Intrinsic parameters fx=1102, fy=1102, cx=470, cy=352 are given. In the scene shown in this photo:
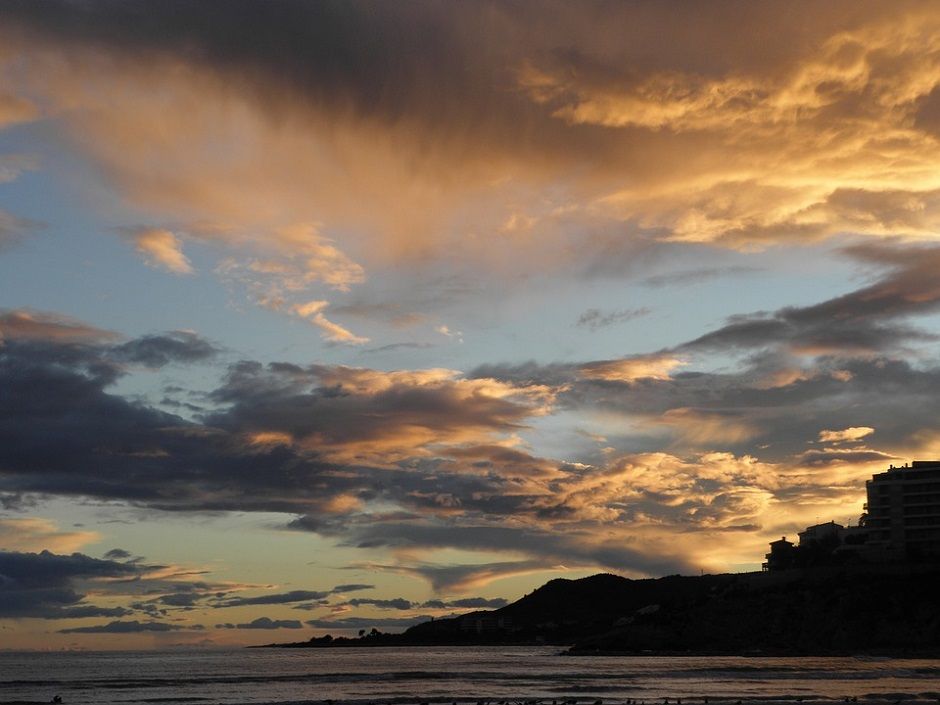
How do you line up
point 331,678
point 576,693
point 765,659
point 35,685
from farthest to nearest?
point 765,659
point 331,678
point 35,685
point 576,693

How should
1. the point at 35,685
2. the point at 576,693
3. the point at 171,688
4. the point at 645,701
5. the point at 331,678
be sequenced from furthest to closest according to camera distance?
the point at 331,678 < the point at 35,685 < the point at 171,688 < the point at 576,693 < the point at 645,701

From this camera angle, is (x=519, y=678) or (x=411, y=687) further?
(x=519, y=678)

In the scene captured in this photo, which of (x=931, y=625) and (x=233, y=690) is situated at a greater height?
(x=931, y=625)

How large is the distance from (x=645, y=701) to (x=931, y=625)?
116 metres

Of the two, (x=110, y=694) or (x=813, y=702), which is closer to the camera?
(x=813, y=702)

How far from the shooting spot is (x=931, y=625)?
649ft

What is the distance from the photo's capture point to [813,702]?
98.0 meters

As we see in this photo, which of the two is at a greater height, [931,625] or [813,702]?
[931,625]

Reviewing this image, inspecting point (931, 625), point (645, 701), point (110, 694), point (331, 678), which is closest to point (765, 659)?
point (931, 625)

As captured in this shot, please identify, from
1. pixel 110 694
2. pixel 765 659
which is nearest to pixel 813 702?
pixel 110 694

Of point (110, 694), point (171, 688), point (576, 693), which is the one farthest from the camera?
point (171, 688)

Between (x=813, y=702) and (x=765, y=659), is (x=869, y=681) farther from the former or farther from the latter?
(x=765, y=659)

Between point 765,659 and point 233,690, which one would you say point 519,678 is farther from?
point 765,659

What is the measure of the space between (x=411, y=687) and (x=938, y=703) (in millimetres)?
63373
